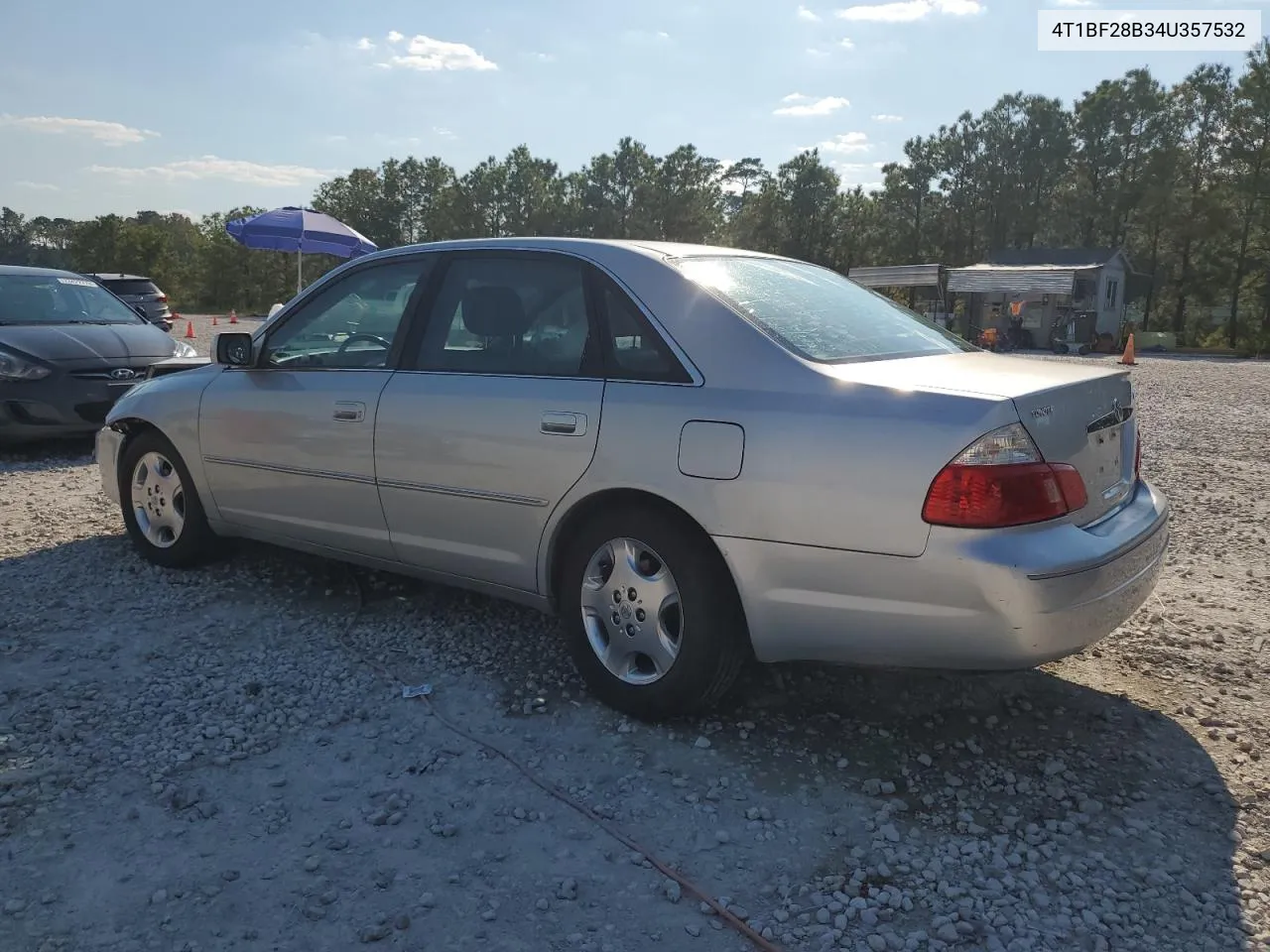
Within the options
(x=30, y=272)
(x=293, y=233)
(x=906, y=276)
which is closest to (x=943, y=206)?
(x=906, y=276)

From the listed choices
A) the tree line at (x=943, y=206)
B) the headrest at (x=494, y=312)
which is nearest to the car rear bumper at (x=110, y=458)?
the headrest at (x=494, y=312)

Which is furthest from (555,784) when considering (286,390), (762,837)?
(286,390)

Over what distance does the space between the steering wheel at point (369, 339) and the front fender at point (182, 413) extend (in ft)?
2.84

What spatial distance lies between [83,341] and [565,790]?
22.9 feet

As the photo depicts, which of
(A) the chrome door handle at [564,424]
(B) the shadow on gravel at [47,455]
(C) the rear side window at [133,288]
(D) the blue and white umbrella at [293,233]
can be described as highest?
(D) the blue and white umbrella at [293,233]

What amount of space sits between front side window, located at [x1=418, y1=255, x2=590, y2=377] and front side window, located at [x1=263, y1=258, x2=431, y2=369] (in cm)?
23

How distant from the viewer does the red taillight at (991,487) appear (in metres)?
2.65

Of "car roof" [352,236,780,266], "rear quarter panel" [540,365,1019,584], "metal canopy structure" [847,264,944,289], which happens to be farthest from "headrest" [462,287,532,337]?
"metal canopy structure" [847,264,944,289]

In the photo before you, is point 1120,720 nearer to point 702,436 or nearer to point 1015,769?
point 1015,769

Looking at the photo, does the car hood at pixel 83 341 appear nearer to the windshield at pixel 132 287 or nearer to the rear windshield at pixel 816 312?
the rear windshield at pixel 816 312

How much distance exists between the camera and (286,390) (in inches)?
169

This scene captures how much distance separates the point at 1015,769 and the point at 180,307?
53258 mm

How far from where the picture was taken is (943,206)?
5575 centimetres

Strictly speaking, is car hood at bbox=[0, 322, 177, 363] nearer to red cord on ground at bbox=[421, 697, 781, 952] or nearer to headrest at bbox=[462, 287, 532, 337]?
headrest at bbox=[462, 287, 532, 337]
